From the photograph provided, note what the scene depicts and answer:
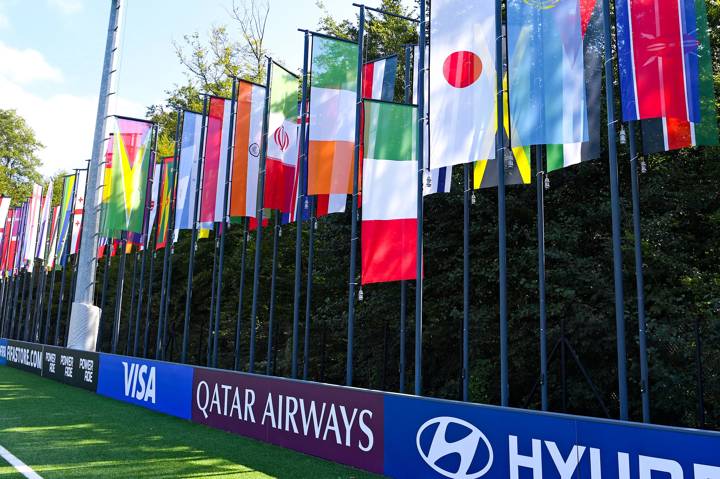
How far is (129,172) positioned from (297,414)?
13.4 metres

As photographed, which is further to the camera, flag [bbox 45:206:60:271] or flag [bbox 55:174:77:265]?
Answer: flag [bbox 45:206:60:271]

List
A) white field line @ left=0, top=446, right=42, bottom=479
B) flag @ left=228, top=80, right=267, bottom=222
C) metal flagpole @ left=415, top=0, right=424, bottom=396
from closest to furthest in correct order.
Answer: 1. white field line @ left=0, top=446, right=42, bottom=479
2. metal flagpole @ left=415, top=0, right=424, bottom=396
3. flag @ left=228, top=80, right=267, bottom=222

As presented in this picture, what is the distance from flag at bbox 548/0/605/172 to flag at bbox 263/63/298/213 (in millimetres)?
7061

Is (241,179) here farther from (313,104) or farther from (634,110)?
(634,110)

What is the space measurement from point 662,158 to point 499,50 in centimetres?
1027

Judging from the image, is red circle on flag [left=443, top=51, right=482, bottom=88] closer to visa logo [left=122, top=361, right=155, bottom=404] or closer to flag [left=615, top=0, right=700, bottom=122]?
flag [left=615, top=0, right=700, bottom=122]

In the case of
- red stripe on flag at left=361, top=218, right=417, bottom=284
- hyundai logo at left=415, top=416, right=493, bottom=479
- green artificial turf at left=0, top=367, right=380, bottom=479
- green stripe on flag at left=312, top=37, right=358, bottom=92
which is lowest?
green artificial turf at left=0, top=367, right=380, bottom=479

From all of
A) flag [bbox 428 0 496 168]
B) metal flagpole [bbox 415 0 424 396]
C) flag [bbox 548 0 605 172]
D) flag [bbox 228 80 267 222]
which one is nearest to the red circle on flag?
flag [bbox 428 0 496 168]

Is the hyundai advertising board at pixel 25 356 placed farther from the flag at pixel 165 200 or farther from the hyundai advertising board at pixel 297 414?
the hyundai advertising board at pixel 297 414

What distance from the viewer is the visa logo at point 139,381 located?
48.4 feet

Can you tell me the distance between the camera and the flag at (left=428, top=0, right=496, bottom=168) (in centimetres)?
995

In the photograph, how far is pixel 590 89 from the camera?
356 inches

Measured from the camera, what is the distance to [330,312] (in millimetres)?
21781

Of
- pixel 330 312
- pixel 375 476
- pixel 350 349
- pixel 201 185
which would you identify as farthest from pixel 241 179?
pixel 375 476
